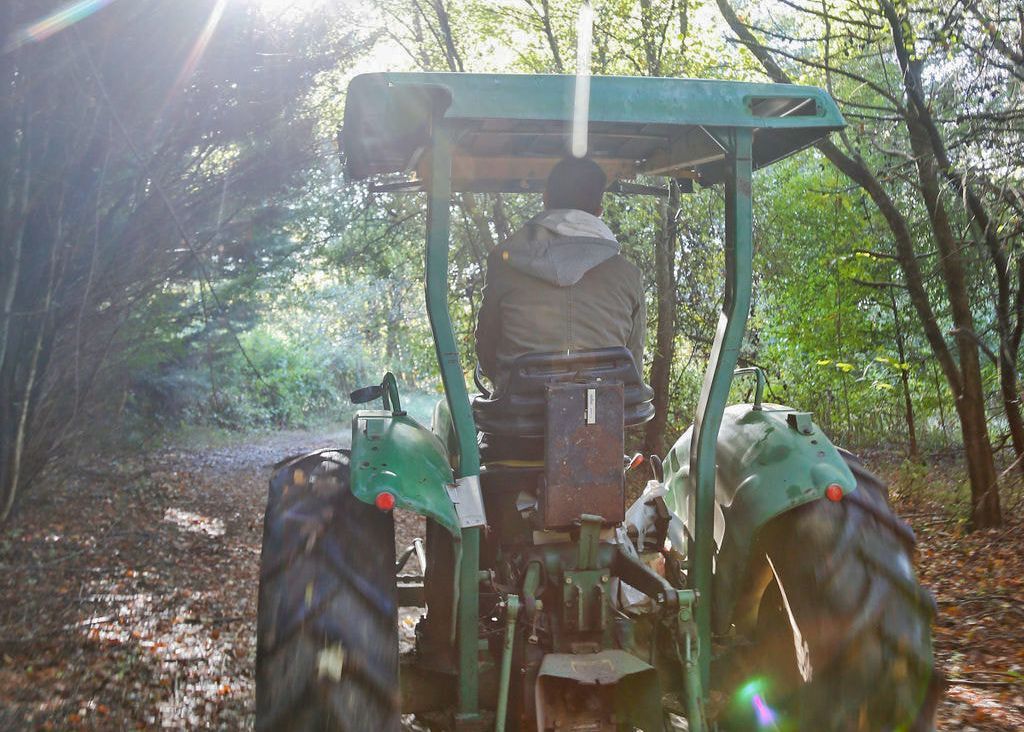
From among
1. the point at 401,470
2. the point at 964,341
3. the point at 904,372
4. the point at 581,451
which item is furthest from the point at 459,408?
the point at 904,372

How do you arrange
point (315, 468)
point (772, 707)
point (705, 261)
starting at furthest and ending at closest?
point (705, 261), point (772, 707), point (315, 468)

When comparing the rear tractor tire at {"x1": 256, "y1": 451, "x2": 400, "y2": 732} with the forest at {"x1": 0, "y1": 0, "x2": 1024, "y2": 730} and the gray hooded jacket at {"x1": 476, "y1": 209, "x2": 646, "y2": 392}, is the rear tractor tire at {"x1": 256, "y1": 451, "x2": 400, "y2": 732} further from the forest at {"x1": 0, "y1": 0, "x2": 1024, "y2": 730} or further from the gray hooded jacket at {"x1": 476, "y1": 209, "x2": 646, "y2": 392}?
the forest at {"x1": 0, "y1": 0, "x2": 1024, "y2": 730}

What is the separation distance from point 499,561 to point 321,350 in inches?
Result: 1230

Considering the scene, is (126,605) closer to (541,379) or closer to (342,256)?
(541,379)

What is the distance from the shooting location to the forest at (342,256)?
616cm

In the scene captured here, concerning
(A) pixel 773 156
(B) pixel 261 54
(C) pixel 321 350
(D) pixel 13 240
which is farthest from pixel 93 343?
(C) pixel 321 350

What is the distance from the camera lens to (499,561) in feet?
11.6

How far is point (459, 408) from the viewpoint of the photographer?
120 inches

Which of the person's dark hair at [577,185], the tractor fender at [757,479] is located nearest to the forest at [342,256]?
the person's dark hair at [577,185]

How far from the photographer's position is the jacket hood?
10.9 ft

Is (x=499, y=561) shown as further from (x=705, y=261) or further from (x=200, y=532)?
(x=705, y=261)

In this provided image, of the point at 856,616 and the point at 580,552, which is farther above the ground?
the point at 580,552

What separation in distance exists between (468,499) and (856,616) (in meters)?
1.19

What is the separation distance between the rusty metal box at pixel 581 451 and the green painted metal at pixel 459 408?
243mm
